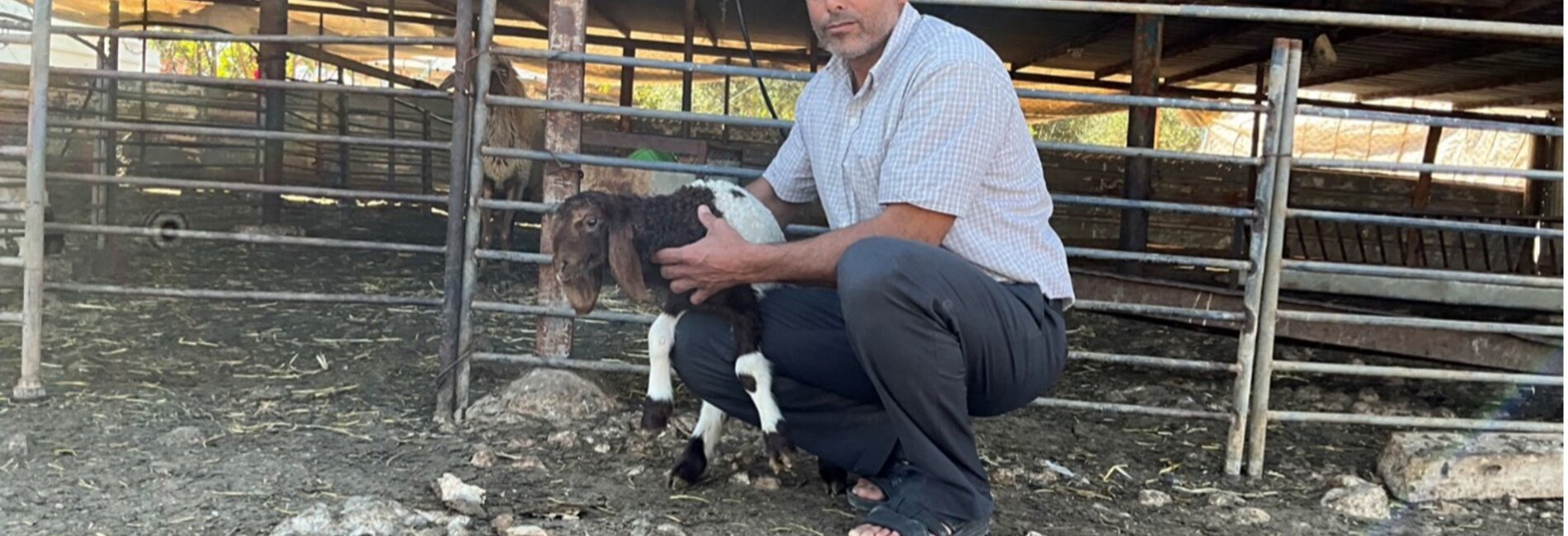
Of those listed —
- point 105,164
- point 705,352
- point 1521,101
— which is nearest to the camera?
point 705,352

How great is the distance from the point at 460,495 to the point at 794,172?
4.05ft

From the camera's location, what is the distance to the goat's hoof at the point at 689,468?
9.78 ft

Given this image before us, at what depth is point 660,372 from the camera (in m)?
2.96

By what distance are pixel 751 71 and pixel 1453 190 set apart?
14.1 m

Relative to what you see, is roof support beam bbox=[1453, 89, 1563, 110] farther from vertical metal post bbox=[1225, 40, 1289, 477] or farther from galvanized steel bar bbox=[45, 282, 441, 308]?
galvanized steel bar bbox=[45, 282, 441, 308]

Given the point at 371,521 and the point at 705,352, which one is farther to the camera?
the point at 705,352

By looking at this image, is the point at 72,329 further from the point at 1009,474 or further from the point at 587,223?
the point at 1009,474

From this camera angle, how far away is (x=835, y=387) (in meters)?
2.78

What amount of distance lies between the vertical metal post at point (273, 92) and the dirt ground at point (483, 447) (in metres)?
3.62

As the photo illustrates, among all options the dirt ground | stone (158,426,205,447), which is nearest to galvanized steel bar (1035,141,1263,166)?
the dirt ground

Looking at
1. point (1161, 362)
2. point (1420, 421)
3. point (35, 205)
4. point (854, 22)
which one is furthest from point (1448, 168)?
point (35, 205)

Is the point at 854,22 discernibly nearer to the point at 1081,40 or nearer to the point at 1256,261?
the point at 1256,261

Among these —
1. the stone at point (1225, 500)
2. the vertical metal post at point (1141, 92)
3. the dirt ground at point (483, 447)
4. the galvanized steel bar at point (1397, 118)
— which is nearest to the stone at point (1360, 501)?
the dirt ground at point (483, 447)

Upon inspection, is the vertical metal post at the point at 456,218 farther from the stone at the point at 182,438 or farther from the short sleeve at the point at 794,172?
the short sleeve at the point at 794,172
